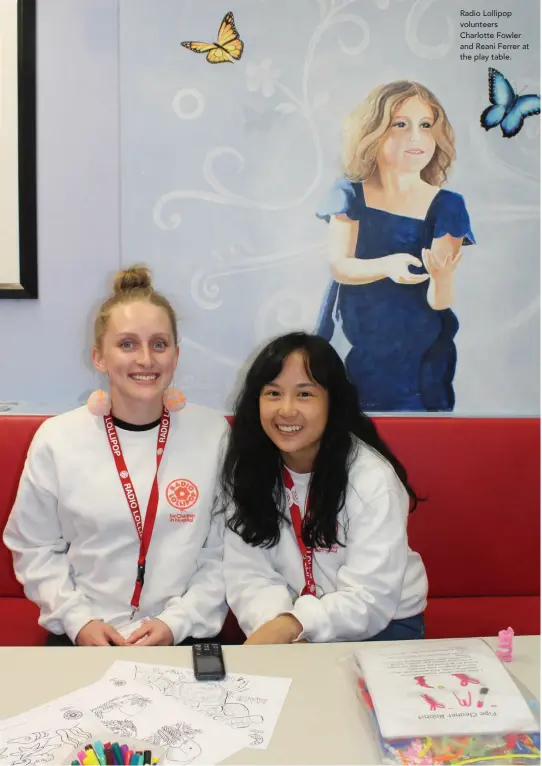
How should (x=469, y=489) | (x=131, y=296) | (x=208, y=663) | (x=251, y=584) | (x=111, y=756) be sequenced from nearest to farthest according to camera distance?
(x=111, y=756)
(x=208, y=663)
(x=251, y=584)
(x=131, y=296)
(x=469, y=489)

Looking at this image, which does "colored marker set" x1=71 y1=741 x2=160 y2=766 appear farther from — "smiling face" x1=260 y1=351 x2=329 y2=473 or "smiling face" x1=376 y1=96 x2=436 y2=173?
"smiling face" x1=376 y1=96 x2=436 y2=173

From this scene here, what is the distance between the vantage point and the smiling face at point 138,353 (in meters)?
1.75

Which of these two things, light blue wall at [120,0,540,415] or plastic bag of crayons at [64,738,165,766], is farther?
light blue wall at [120,0,540,415]

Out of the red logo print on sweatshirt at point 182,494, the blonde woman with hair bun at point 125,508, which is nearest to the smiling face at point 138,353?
the blonde woman with hair bun at point 125,508

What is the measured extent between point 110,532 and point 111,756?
0.83m

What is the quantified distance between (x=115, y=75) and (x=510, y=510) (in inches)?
70.9

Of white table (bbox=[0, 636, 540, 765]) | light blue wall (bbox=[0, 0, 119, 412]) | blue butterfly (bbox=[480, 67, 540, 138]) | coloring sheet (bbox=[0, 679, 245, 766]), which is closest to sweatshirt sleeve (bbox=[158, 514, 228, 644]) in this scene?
white table (bbox=[0, 636, 540, 765])

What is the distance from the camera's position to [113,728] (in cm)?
103

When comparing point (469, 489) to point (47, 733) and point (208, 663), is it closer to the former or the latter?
point (208, 663)

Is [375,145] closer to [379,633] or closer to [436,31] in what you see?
[436,31]

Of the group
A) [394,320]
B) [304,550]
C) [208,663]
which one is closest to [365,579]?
[304,550]

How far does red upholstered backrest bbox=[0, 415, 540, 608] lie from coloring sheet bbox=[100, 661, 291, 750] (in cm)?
114

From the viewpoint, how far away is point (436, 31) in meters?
2.30

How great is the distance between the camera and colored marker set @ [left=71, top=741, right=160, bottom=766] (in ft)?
3.07
